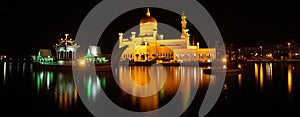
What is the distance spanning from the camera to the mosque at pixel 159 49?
163 ft

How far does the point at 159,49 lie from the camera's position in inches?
2098

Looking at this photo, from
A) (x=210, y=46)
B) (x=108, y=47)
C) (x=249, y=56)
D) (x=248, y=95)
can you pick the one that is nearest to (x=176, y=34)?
(x=210, y=46)

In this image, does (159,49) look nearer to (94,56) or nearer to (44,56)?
(94,56)

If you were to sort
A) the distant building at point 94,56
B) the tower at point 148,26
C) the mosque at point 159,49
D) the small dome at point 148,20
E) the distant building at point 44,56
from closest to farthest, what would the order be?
the distant building at point 94,56 → the distant building at point 44,56 → the mosque at point 159,49 → the tower at point 148,26 → the small dome at point 148,20

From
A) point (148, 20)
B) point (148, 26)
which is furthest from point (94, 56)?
point (148, 20)

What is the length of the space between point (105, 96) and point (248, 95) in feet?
18.9

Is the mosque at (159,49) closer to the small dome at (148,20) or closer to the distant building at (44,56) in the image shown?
the small dome at (148,20)

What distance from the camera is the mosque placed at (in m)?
49.5

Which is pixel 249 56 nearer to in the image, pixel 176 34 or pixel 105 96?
pixel 176 34

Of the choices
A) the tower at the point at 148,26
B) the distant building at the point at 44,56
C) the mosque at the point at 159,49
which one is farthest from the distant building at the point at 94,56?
the tower at the point at 148,26

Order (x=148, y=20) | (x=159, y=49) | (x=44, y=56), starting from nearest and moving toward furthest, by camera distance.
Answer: (x=44, y=56) → (x=159, y=49) → (x=148, y=20)

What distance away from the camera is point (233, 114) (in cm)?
748

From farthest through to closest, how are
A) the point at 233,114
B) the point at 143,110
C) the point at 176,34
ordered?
the point at 176,34
the point at 143,110
the point at 233,114

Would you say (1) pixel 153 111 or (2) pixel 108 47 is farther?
(2) pixel 108 47
